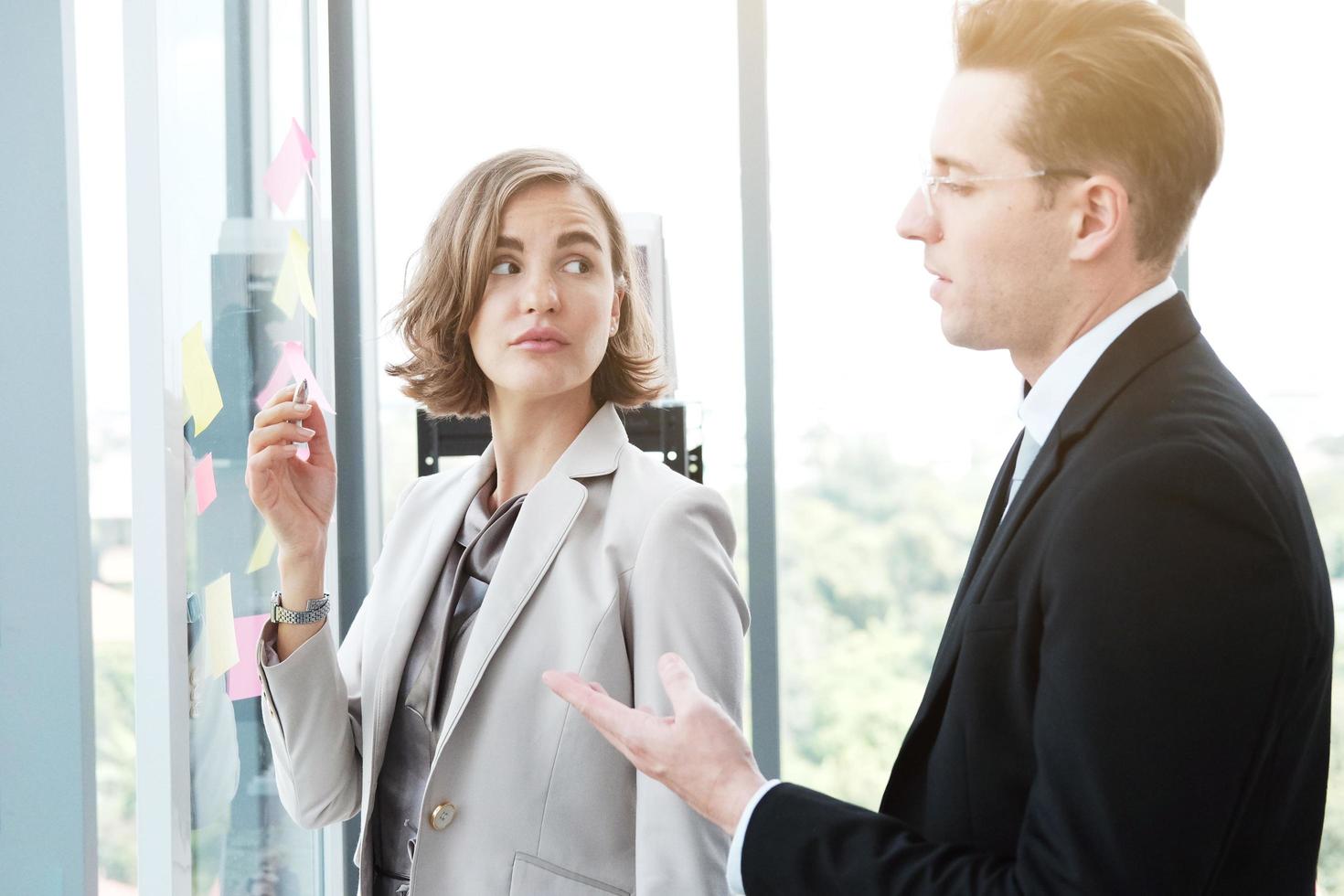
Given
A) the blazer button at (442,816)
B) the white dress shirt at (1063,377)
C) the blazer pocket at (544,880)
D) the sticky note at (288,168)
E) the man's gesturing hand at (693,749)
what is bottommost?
the blazer pocket at (544,880)

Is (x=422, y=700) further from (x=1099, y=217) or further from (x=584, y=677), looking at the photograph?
(x=1099, y=217)

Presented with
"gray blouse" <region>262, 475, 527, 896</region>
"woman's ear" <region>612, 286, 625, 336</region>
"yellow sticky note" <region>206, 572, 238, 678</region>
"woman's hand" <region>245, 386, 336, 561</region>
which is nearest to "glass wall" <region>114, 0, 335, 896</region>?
"yellow sticky note" <region>206, 572, 238, 678</region>

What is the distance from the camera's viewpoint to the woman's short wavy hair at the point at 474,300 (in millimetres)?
1497

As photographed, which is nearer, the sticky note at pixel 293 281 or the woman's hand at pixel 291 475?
the woman's hand at pixel 291 475

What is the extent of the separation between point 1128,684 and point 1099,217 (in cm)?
43

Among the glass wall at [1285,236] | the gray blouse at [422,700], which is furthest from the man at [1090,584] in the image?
the glass wall at [1285,236]

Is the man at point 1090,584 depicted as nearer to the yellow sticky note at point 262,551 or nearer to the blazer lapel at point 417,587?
the blazer lapel at point 417,587

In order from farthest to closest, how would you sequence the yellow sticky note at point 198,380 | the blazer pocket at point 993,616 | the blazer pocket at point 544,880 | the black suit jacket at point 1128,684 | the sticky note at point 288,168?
the sticky note at point 288,168
the yellow sticky note at point 198,380
the blazer pocket at point 544,880
the blazer pocket at point 993,616
the black suit jacket at point 1128,684

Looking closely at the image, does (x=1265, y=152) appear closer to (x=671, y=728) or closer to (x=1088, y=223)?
(x=1088, y=223)

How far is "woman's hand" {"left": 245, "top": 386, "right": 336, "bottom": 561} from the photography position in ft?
4.95

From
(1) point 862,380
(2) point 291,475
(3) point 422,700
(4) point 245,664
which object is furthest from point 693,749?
(1) point 862,380

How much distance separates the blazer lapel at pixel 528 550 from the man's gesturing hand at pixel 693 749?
33 cm

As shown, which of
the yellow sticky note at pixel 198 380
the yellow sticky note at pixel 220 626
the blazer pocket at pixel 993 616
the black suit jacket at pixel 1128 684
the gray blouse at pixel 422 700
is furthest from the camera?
the yellow sticky note at pixel 220 626

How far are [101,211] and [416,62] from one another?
159 cm
